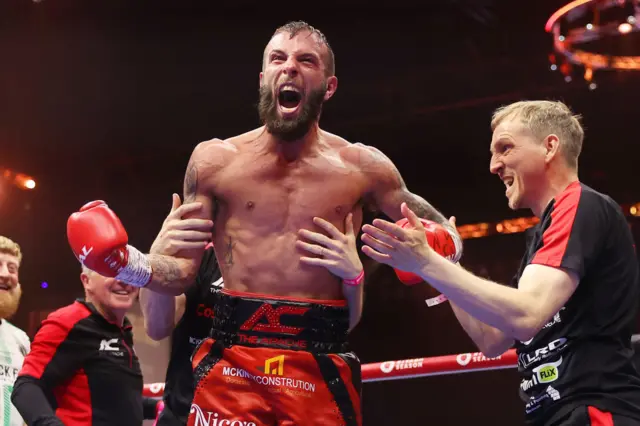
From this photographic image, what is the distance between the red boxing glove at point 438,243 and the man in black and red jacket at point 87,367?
1368mm

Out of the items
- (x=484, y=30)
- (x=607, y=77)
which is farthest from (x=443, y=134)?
(x=607, y=77)

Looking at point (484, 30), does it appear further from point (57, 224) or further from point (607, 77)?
point (57, 224)

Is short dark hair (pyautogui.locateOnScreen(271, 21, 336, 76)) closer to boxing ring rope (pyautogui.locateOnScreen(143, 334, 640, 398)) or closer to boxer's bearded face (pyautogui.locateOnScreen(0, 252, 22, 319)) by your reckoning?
boxing ring rope (pyautogui.locateOnScreen(143, 334, 640, 398))

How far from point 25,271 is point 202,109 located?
2575 mm

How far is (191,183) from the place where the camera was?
1.99 meters

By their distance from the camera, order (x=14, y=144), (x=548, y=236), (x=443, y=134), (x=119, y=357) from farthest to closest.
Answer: (x=443, y=134) < (x=14, y=144) < (x=119, y=357) < (x=548, y=236)

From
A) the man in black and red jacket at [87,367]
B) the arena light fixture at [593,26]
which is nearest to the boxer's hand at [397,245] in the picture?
the man in black and red jacket at [87,367]

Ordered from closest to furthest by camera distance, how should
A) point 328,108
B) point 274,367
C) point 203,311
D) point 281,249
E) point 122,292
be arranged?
point 274,367
point 281,249
point 203,311
point 122,292
point 328,108

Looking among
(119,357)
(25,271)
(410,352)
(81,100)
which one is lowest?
(410,352)

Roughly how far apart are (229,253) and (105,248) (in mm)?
346

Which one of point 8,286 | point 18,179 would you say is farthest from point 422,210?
point 18,179

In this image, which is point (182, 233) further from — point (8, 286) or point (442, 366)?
point (8, 286)

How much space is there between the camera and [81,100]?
7895 millimetres

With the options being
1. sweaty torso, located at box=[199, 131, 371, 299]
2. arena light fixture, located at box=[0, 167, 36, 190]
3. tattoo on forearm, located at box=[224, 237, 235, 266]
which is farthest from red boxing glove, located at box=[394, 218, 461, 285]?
arena light fixture, located at box=[0, 167, 36, 190]
